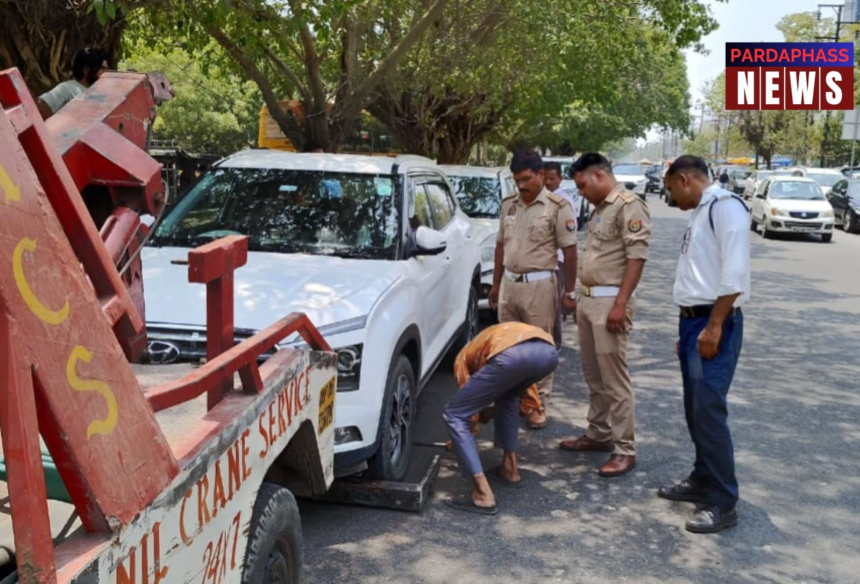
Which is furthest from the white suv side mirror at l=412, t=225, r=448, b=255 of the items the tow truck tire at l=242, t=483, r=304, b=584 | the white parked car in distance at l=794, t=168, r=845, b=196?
the white parked car in distance at l=794, t=168, r=845, b=196

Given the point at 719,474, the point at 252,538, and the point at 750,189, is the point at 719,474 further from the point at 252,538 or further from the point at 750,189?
the point at 750,189

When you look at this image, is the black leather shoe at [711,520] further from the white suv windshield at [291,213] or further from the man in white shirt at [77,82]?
the man in white shirt at [77,82]

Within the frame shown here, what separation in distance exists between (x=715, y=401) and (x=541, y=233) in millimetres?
1947

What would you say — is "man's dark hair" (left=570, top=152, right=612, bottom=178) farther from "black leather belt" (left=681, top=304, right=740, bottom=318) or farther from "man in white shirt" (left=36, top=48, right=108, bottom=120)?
"man in white shirt" (left=36, top=48, right=108, bottom=120)

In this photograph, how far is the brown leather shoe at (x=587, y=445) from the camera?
555 cm

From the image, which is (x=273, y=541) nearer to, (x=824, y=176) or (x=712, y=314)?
(x=712, y=314)

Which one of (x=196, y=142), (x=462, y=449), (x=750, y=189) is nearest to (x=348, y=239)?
(x=462, y=449)

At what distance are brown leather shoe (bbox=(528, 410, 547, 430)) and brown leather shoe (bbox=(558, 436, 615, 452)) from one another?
459 mm

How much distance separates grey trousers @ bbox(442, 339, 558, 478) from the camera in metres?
4.53

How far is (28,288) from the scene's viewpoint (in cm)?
147

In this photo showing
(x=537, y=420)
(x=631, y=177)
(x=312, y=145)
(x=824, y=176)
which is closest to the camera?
(x=537, y=420)

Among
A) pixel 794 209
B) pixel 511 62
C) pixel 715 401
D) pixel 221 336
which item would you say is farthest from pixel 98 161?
pixel 794 209

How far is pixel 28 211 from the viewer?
1517 millimetres

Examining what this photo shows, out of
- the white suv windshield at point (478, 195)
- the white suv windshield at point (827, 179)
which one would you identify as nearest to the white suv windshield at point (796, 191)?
the white suv windshield at point (827, 179)
